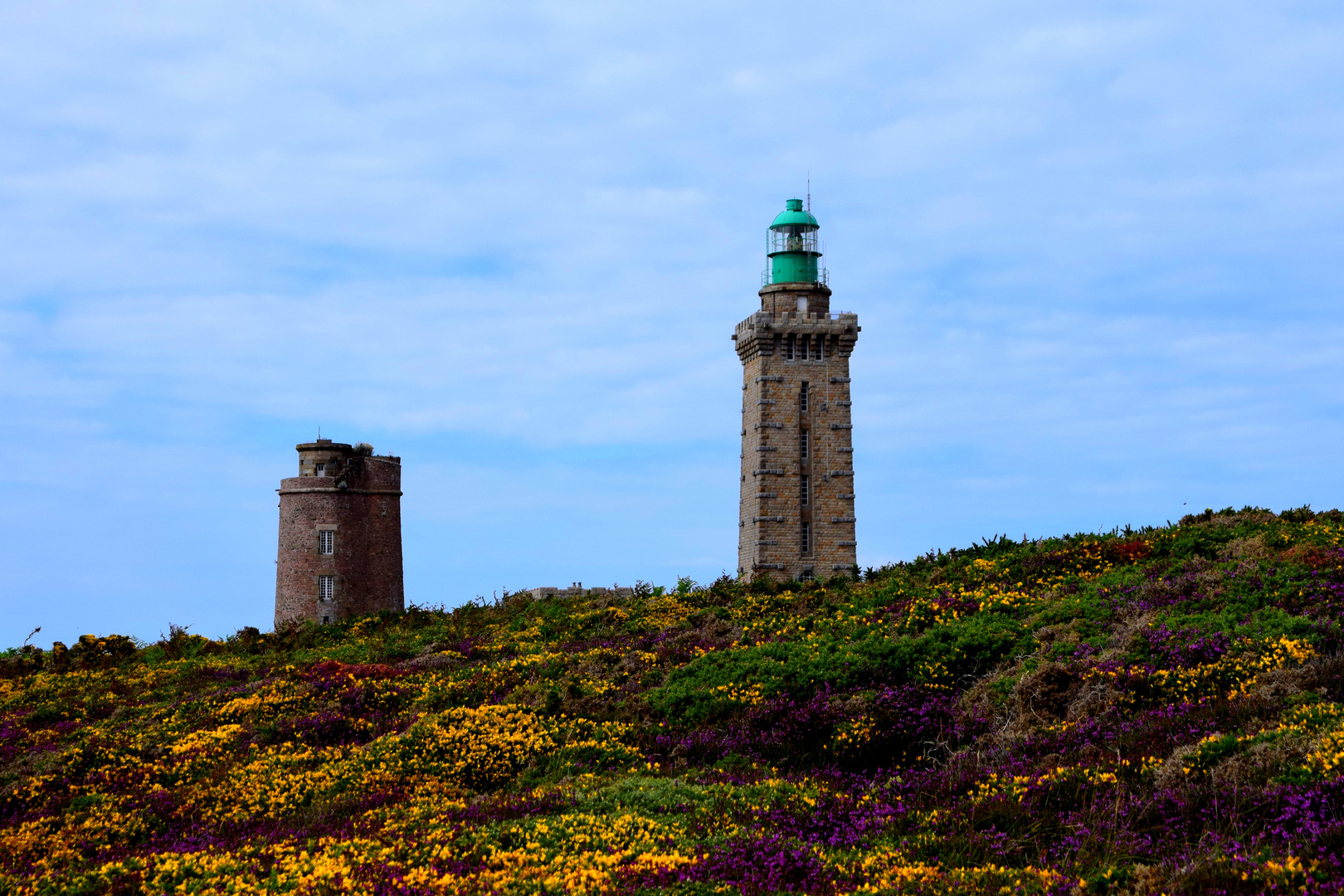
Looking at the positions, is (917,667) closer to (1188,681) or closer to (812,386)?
(1188,681)

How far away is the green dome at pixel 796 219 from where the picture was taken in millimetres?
49938

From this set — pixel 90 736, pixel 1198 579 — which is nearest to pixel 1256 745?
pixel 1198 579

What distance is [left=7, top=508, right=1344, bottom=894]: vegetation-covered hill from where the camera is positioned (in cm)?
1195

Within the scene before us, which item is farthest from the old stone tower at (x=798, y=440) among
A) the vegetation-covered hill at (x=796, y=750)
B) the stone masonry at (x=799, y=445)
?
the vegetation-covered hill at (x=796, y=750)

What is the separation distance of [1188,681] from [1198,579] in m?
5.50

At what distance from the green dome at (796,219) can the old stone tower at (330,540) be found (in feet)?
74.6

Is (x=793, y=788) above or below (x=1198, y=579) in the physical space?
below

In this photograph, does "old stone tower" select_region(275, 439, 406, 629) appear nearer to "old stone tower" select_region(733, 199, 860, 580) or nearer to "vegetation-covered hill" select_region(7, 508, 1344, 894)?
"old stone tower" select_region(733, 199, 860, 580)

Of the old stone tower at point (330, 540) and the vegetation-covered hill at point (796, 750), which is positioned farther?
the old stone tower at point (330, 540)

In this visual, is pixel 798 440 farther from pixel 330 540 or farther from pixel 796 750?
pixel 796 750

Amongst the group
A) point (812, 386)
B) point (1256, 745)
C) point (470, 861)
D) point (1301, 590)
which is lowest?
point (470, 861)

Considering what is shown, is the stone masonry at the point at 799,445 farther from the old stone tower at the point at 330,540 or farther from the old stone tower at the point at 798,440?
the old stone tower at the point at 330,540

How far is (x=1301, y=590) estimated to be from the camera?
1953 centimetres

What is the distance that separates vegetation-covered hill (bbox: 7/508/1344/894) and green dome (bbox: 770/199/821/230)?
965 inches
